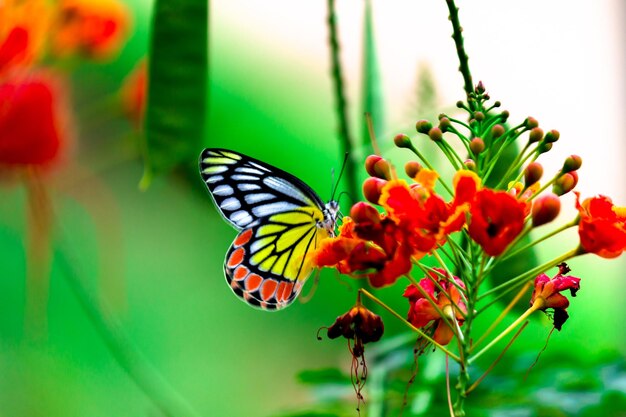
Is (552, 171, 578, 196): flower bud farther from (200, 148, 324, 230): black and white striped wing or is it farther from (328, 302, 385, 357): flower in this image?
(200, 148, 324, 230): black and white striped wing

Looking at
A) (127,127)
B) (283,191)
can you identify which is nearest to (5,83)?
(283,191)

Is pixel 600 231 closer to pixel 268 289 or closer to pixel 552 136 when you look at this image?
pixel 552 136

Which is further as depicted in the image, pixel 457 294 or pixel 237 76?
pixel 237 76

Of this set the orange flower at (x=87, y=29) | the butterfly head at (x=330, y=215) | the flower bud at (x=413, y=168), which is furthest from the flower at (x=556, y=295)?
the orange flower at (x=87, y=29)

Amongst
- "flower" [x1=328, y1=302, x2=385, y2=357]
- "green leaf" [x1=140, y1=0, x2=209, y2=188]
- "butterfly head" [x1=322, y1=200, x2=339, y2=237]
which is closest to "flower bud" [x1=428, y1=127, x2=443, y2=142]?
"flower" [x1=328, y1=302, x2=385, y2=357]

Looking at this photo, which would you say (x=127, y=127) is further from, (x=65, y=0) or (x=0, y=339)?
(x=65, y=0)

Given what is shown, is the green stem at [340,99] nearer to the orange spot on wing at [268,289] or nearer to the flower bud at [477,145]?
the orange spot on wing at [268,289]
